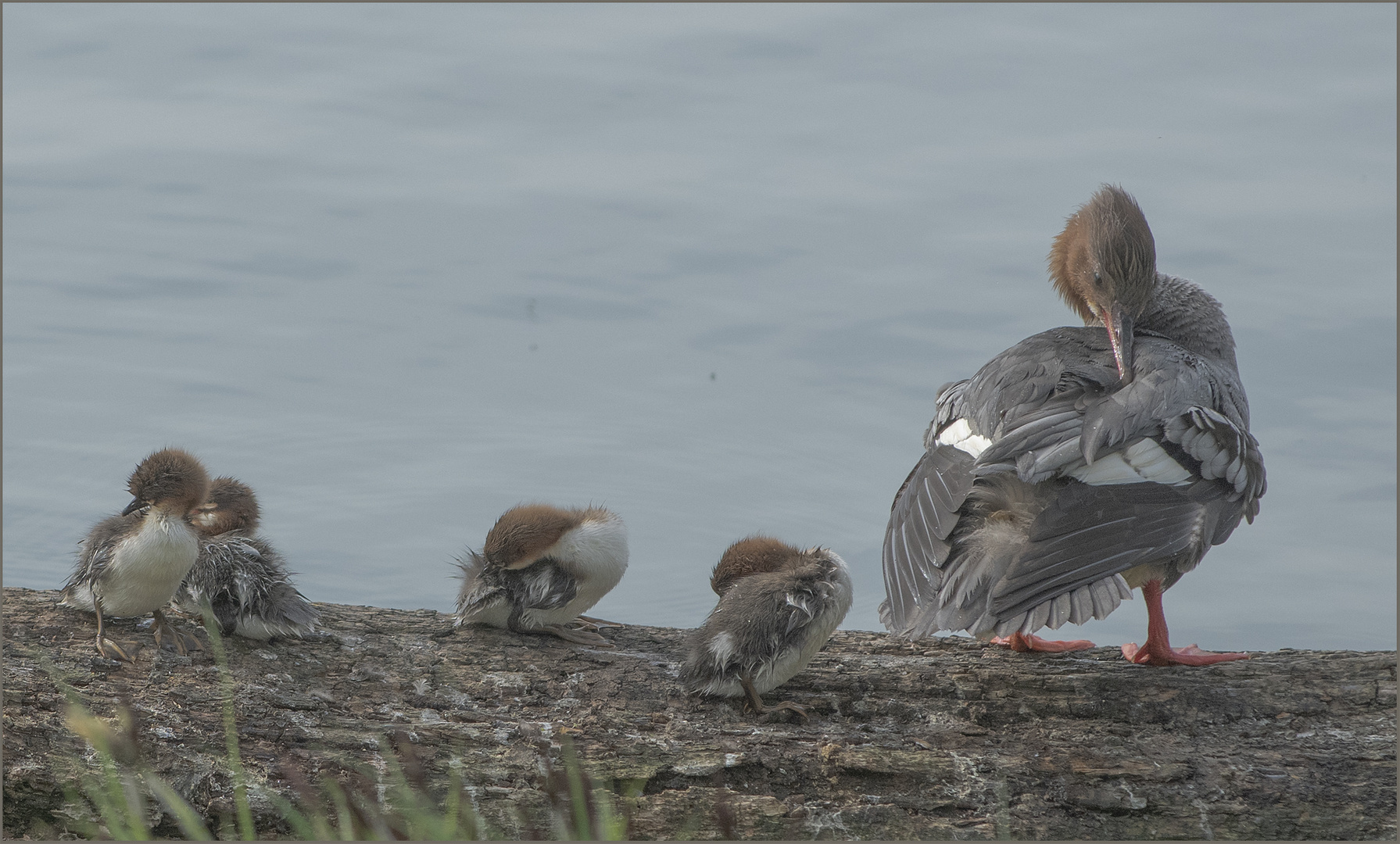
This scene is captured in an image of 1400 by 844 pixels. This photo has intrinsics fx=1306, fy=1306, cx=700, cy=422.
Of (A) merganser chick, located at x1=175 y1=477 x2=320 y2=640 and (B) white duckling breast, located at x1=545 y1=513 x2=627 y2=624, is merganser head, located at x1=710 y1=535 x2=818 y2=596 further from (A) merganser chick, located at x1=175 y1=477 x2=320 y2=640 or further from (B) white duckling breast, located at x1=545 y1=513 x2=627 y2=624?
(A) merganser chick, located at x1=175 y1=477 x2=320 y2=640

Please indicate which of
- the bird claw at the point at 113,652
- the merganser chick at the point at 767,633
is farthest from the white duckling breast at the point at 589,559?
the bird claw at the point at 113,652

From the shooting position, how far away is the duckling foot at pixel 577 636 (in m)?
3.61

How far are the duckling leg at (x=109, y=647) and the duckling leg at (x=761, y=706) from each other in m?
1.51

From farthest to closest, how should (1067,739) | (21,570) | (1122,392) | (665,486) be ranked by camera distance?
1. (665,486)
2. (21,570)
3. (1122,392)
4. (1067,739)

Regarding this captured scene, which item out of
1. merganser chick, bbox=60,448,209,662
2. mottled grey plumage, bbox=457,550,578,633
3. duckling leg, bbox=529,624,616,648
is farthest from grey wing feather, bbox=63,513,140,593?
duckling leg, bbox=529,624,616,648

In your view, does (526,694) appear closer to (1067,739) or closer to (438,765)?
(438,765)

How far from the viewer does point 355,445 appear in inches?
257

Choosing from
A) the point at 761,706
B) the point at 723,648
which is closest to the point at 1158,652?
the point at 761,706

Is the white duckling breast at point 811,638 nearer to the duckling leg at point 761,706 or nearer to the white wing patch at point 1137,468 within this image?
the duckling leg at point 761,706

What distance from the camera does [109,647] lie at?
322 centimetres

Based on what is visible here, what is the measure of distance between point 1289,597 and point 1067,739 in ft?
10.3

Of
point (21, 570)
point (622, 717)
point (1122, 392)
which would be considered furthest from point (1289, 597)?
point (21, 570)

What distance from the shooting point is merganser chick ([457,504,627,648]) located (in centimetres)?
356

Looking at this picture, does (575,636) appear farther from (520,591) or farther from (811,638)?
(811,638)
